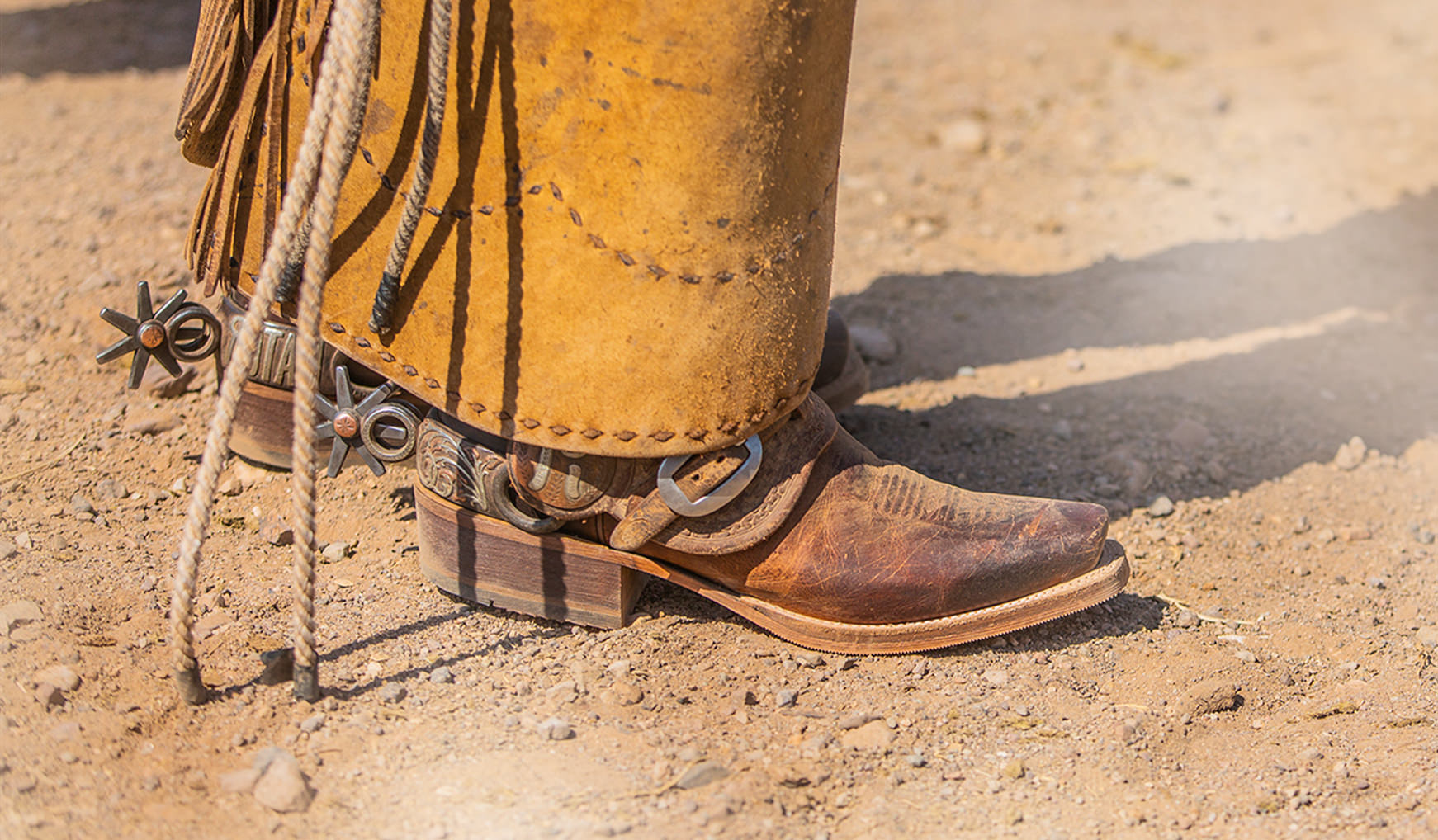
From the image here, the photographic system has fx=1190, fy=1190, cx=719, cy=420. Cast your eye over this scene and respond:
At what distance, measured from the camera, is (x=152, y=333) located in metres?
1.90

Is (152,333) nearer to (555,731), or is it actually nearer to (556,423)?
(556,423)

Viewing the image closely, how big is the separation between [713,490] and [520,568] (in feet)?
1.14

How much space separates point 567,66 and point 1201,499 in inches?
63.8

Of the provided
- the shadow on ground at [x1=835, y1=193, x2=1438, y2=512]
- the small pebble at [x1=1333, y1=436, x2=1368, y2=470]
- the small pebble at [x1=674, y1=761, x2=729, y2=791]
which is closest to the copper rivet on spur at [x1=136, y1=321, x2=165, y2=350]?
the small pebble at [x1=674, y1=761, x2=729, y2=791]

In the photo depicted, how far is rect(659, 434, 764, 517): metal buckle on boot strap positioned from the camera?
1.67m

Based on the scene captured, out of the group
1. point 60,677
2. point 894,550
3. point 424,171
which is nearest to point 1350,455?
point 894,550

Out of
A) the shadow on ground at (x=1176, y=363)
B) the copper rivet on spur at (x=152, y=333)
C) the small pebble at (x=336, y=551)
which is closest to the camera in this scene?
the copper rivet on spur at (x=152, y=333)

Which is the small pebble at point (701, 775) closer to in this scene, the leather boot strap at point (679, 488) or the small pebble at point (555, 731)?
the small pebble at point (555, 731)

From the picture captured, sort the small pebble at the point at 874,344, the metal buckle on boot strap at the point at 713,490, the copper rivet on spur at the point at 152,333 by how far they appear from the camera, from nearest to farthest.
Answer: the metal buckle on boot strap at the point at 713,490
the copper rivet on spur at the point at 152,333
the small pebble at the point at 874,344

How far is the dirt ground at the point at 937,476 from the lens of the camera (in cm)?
156

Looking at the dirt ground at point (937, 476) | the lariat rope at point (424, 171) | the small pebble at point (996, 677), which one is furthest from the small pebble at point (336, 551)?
the small pebble at point (996, 677)

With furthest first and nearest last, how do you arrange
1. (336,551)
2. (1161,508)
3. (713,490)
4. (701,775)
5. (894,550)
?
(1161,508)
(336,551)
(894,550)
(713,490)
(701,775)

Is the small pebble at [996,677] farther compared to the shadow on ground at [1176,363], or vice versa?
the shadow on ground at [1176,363]

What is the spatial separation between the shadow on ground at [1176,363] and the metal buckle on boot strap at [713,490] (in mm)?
858
